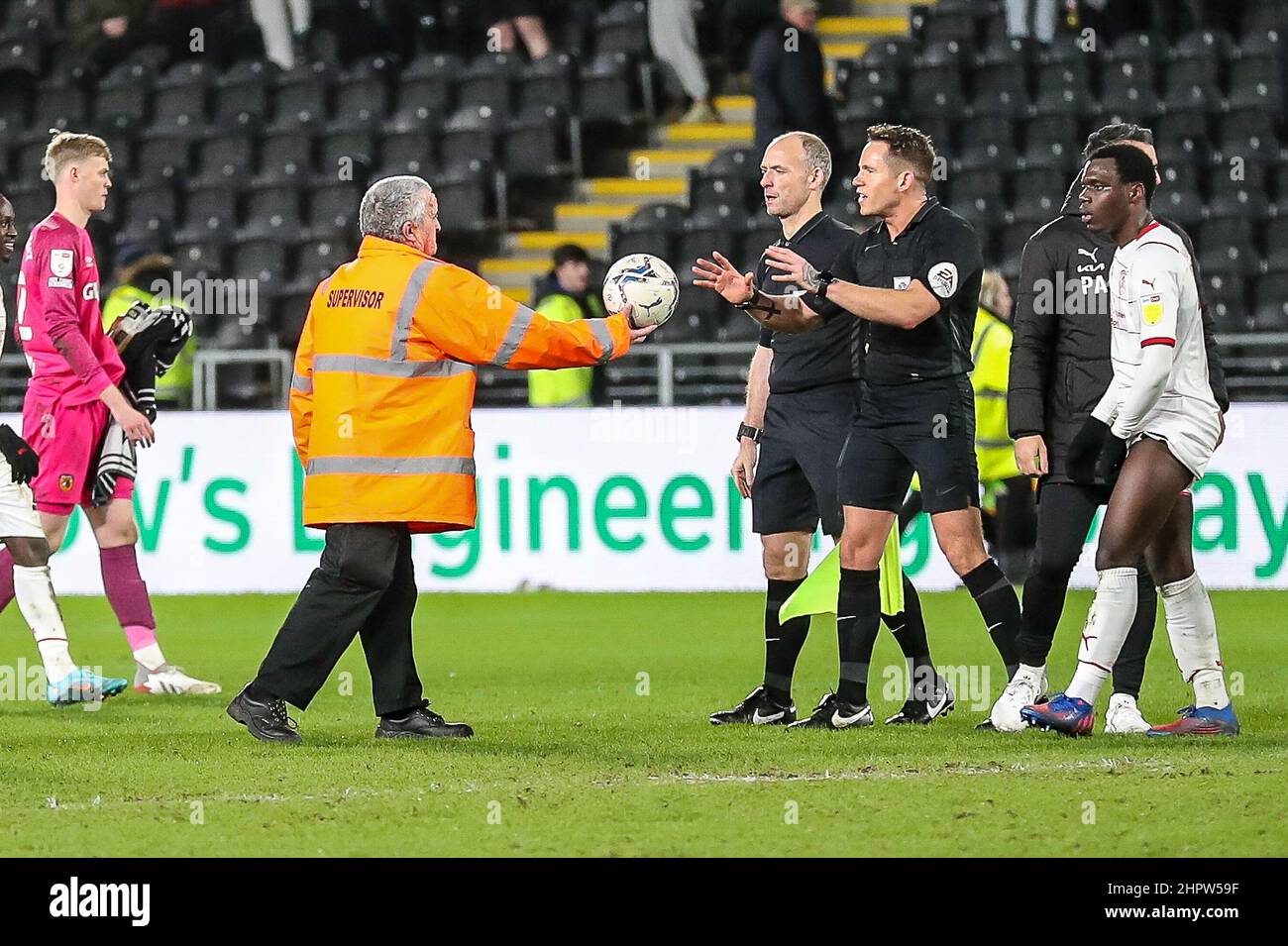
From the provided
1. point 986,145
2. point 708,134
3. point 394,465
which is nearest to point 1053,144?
point 986,145

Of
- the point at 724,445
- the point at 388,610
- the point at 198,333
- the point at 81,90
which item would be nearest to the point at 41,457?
the point at 388,610

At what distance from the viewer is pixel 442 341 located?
7.22 m

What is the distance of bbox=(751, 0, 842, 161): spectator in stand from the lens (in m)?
17.7

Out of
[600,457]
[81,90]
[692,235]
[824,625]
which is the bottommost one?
[824,625]

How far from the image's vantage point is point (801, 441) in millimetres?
7977

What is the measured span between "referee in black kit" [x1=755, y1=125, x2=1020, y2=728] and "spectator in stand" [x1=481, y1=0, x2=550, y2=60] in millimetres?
13570

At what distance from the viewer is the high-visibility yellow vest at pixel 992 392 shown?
13.6 metres

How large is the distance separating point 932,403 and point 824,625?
499 centimetres

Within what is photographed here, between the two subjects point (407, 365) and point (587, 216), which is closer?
point (407, 365)

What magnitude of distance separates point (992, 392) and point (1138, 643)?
20.4 feet

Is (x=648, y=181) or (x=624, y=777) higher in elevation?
(x=648, y=181)

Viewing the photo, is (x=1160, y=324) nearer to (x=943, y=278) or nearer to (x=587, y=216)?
(x=943, y=278)

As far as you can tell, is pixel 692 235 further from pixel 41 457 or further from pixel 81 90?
pixel 41 457
